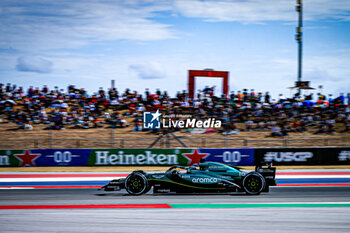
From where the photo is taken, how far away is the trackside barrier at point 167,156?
57.0 feet

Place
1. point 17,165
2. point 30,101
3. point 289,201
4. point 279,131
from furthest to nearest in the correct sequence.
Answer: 1. point 30,101
2. point 279,131
3. point 17,165
4. point 289,201

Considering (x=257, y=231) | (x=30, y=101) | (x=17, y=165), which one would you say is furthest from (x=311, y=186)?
(x=30, y=101)

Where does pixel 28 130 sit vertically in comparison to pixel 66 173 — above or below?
above

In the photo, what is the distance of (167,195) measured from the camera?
32.4 feet

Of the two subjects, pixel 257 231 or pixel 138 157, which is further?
pixel 138 157

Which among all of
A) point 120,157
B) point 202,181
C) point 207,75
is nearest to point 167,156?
point 120,157

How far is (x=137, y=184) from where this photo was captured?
9.68 meters

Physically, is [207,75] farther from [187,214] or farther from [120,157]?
[187,214]

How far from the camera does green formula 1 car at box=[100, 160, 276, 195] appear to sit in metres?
9.48

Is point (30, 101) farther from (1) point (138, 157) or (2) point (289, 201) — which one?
(2) point (289, 201)

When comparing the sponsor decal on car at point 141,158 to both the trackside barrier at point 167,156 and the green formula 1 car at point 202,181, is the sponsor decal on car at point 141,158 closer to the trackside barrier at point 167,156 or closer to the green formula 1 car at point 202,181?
the trackside barrier at point 167,156

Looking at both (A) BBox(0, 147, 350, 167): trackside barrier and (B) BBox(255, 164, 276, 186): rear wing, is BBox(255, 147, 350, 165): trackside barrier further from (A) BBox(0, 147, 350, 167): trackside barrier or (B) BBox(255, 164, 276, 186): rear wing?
(B) BBox(255, 164, 276, 186): rear wing

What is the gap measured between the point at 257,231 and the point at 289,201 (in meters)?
3.23

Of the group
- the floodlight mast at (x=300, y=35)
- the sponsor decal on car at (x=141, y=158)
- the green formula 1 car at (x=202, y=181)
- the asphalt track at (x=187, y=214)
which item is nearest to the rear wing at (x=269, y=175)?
the green formula 1 car at (x=202, y=181)
